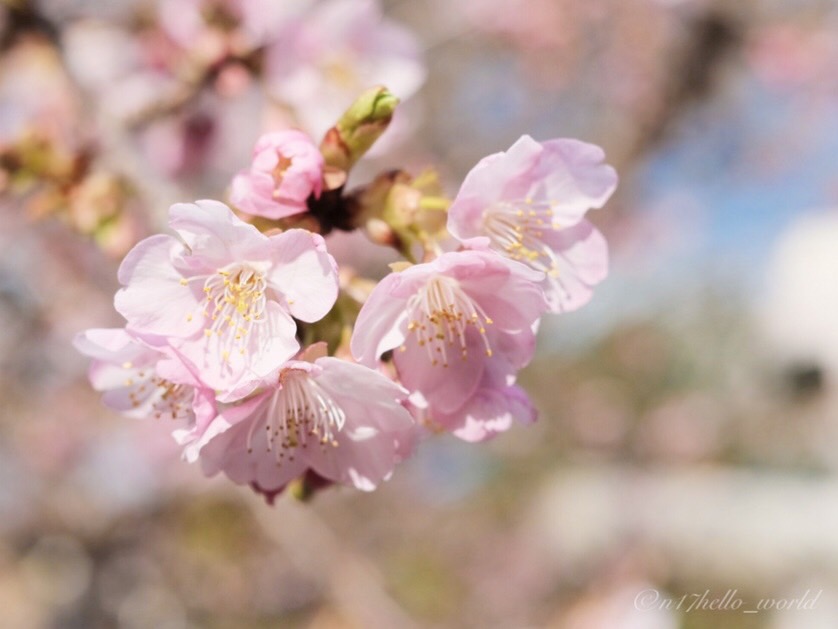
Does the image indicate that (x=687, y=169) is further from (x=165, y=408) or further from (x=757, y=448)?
(x=757, y=448)

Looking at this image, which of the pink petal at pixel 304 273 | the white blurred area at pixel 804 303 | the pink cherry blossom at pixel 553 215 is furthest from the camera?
the white blurred area at pixel 804 303

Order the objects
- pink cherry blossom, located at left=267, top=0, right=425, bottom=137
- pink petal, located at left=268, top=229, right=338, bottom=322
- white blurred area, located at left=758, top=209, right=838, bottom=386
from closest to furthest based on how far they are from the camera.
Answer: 1. pink petal, located at left=268, top=229, right=338, bottom=322
2. pink cherry blossom, located at left=267, top=0, right=425, bottom=137
3. white blurred area, located at left=758, top=209, right=838, bottom=386

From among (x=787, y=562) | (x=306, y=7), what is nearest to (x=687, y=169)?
(x=306, y=7)

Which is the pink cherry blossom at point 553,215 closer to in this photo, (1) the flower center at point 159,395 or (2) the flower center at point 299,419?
(2) the flower center at point 299,419

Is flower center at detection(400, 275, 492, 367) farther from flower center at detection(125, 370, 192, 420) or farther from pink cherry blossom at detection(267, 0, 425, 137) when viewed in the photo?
pink cherry blossom at detection(267, 0, 425, 137)

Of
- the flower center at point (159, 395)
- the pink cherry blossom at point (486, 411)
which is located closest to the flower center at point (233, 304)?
the flower center at point (159, 395)

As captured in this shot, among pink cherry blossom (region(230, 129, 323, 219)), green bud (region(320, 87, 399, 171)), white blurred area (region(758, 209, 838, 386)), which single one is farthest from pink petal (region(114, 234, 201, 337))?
white blurred area (region(758, 209, 838, 386))
